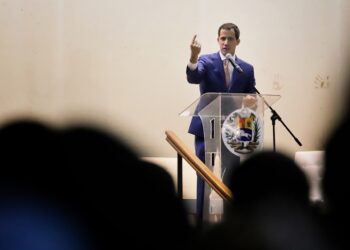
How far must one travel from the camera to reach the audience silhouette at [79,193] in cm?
43

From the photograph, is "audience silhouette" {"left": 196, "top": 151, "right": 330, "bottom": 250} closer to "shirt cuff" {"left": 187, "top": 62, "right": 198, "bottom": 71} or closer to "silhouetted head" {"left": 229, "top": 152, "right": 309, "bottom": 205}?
"silhouetted head" {"left": 229, "top": 152, "right": 309, "bottom": 205}

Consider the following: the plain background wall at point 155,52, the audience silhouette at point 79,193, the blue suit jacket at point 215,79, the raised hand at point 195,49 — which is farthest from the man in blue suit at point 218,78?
the audience silhouette at point 79,193

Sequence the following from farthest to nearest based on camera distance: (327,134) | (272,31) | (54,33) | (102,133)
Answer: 1. (272,31)
2. (54,33)
3. (327,134)
4. (102,133)

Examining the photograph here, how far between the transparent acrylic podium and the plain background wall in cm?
109

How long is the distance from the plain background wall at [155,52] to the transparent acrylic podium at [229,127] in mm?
1089

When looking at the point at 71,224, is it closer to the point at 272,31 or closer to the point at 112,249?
the point at 112,249

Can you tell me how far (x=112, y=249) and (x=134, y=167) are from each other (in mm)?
83

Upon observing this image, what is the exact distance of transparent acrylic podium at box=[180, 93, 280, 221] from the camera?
1.84m

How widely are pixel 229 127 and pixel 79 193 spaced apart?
1.46 metres

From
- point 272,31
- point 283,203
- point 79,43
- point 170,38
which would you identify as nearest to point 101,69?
point 79,43

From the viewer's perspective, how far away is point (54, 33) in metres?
3.29

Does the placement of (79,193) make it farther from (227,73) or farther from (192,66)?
(227,73)

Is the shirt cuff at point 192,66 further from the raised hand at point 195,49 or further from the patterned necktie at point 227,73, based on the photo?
the patterned necktie at point 227,73

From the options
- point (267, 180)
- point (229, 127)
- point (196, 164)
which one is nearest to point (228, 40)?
point (229, 127)
